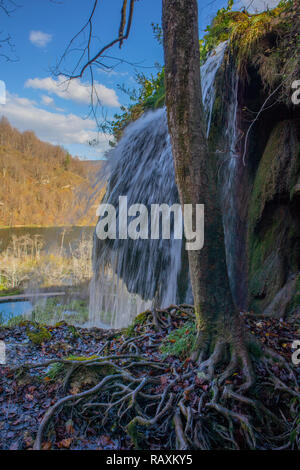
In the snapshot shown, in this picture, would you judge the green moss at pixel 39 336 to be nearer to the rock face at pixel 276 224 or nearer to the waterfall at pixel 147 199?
the waterfall at pixel 147 199

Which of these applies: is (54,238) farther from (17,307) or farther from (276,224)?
(276,224)

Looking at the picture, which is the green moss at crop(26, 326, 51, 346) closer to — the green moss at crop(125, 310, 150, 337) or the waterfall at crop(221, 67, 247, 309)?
the green moss at crop(125, 310, 150, 337)

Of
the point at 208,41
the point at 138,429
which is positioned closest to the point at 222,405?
the point at 138,429

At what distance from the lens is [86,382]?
291 cm

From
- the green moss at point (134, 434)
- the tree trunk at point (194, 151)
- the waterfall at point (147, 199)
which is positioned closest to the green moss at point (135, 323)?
the waterfall at point (147, 199)

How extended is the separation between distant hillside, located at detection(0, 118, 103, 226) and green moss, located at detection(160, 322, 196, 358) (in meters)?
33.3

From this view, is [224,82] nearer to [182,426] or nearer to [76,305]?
[182,426]

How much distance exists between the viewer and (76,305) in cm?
1611

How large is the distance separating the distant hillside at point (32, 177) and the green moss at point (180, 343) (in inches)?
1311

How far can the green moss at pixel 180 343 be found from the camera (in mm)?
3252

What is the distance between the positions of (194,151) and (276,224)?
3310mm

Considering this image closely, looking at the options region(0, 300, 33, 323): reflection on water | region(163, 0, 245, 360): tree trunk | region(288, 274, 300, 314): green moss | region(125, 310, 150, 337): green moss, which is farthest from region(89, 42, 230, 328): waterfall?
region(0, 300, 33, 323): reflection on water

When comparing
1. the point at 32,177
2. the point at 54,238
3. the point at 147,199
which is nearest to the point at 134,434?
the point at 147,199

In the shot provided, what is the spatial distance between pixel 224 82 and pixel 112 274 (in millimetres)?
5166
